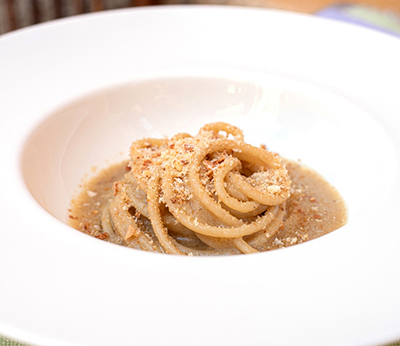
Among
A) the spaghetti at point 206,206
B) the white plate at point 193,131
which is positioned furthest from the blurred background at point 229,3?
the spaghetti at point 206,206

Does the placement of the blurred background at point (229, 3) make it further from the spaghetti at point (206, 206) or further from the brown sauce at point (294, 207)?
the spaghetti at point (206, 206)

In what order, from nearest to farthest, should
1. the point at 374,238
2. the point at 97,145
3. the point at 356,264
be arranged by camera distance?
the point at 356,264 → the point at 374,238 → the point at 97,145

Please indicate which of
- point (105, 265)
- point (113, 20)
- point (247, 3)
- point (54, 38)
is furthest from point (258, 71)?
point (247, 3)

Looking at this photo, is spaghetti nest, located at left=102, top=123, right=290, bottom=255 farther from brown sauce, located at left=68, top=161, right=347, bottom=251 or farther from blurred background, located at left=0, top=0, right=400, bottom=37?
blurred background, located at left=0, top=0, right=400, bottom=37

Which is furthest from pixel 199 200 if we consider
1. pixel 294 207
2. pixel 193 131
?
pixel 193 131

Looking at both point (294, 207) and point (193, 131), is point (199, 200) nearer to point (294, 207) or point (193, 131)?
point (294, 207)

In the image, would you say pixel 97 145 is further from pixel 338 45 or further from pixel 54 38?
pixel 338 45
